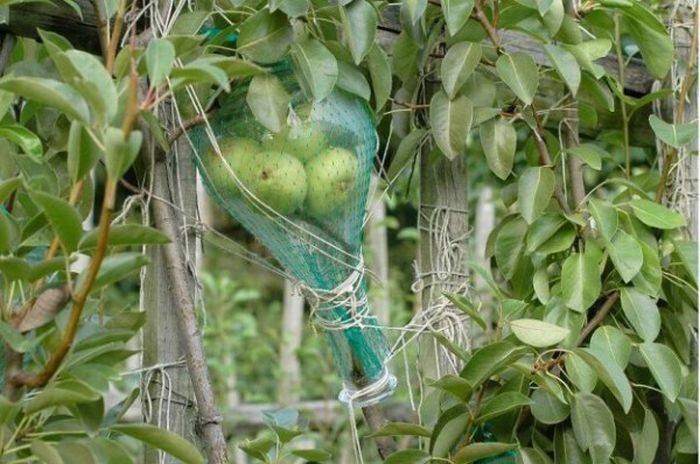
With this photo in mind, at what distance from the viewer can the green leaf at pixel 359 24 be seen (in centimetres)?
99

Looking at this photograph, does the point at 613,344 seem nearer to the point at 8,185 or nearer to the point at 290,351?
the point at 8,185

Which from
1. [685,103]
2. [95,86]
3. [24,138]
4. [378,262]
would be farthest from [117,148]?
[378,262]

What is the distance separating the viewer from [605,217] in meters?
1.11

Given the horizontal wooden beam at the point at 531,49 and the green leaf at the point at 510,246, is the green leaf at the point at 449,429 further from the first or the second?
the horizontal wooden beam at the point at 531,49

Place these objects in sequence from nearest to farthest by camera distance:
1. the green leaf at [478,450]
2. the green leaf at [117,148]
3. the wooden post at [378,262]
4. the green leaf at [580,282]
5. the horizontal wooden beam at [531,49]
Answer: the green leaf at [117,148], the green leaf at [478,450], the green leaf at [580,282], the horizontal wooden beam at [531,49], the wooden post at [378,262]

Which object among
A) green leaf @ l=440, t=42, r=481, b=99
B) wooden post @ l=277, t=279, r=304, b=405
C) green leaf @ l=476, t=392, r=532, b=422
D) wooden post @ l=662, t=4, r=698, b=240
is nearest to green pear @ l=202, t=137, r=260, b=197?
green leaf @ l=440, t=42, r=481, b=99

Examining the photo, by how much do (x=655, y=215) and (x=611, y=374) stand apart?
214mm

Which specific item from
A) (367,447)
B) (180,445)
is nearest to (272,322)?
(367,447)

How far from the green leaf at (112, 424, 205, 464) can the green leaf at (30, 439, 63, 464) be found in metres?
0.06

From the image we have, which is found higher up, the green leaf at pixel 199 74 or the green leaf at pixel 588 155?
the green leaf at pixel 199 74

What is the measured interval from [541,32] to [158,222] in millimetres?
420

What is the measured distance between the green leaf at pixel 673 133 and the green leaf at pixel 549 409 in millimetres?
298

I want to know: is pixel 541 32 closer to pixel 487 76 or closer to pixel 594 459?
pixel 487 76

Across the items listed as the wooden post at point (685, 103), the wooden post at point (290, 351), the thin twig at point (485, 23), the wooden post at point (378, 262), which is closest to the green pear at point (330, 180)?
the thin twig at point (485, 23)
